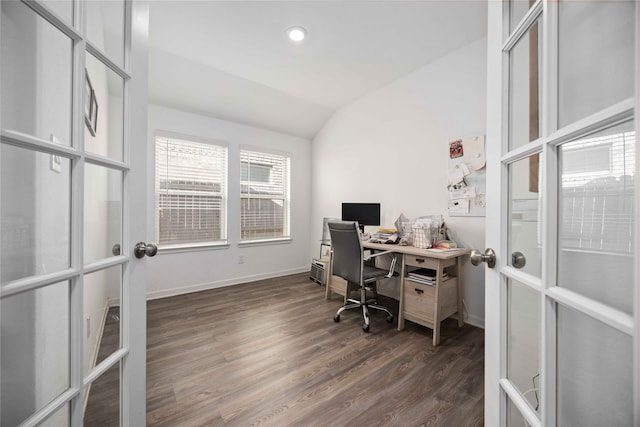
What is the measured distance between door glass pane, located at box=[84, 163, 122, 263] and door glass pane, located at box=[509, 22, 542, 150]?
4.13ft

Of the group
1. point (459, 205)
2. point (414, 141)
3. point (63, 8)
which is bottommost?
point (459, 205)

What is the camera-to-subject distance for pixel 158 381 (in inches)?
61.9

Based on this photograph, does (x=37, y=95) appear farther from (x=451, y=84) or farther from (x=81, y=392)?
(x=451, y=84)

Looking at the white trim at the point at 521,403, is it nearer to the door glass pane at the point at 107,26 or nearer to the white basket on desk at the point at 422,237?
the door glass pane at the point at 107,26

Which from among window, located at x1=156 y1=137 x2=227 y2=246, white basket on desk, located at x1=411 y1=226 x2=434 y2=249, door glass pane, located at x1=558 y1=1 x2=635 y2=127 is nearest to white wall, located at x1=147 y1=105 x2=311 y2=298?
window, located at x1=156 y1=137 x2=227 y2=246

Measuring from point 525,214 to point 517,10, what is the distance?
2.05 ft

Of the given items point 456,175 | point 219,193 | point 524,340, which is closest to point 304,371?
point 524,340

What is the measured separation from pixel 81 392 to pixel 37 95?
0.80 meters

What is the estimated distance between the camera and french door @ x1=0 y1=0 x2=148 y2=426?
0.54 m

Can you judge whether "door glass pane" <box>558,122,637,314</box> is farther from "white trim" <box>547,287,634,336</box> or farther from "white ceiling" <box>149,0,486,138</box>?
"white ceiling" <box>149,0,486,138</box>

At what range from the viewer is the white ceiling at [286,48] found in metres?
2.03

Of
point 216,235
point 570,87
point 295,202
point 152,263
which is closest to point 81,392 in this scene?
point 570,87

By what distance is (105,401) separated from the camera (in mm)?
810

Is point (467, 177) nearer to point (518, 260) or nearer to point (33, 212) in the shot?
point (518, 260)
